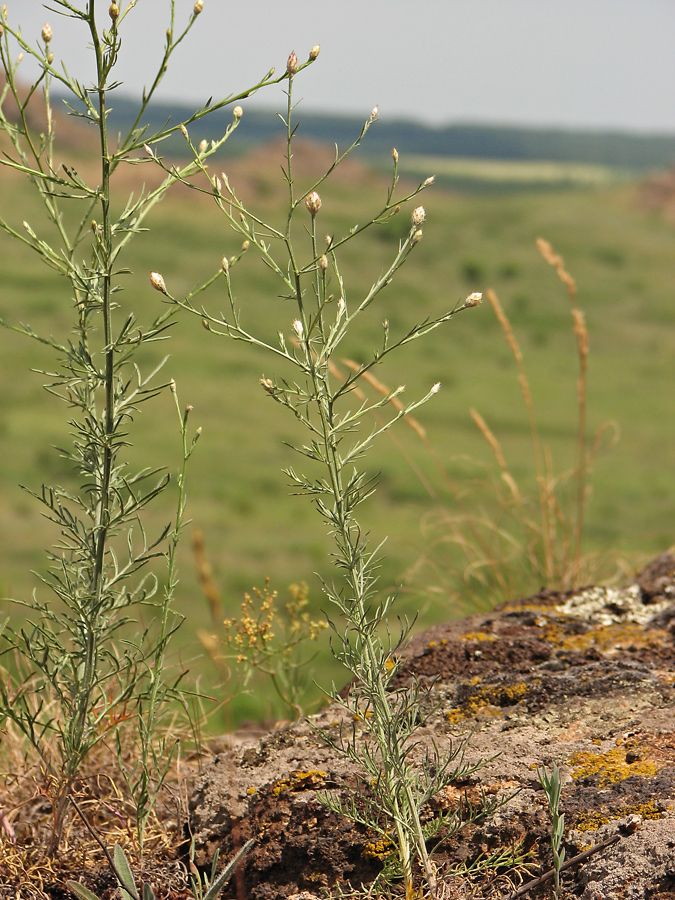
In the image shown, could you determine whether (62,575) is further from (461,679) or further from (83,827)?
(461,679)

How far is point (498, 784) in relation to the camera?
1.96m

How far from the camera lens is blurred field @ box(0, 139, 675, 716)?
39.3 ft

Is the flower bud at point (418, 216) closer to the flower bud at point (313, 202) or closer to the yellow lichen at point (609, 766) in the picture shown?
the flower bud at point (313, 202)

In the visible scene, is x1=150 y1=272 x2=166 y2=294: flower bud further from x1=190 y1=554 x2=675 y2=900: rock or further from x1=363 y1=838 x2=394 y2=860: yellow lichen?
x1=363 y1=838 x2=394 y2=860: yellow lichen

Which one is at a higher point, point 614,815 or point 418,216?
point 418,216

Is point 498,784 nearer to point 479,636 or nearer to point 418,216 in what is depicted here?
point 479,636

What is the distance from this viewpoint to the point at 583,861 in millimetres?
1729

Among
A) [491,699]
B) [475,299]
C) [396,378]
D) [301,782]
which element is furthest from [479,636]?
[396,378]

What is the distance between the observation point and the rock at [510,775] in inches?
69.7

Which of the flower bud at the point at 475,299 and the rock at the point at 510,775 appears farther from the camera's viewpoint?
the rock at the point at 510,775

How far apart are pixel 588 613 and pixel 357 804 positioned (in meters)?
1.21

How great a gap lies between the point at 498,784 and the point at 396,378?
17260 millimetres

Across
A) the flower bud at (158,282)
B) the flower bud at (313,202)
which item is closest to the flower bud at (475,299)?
the flower bud at (313,202)

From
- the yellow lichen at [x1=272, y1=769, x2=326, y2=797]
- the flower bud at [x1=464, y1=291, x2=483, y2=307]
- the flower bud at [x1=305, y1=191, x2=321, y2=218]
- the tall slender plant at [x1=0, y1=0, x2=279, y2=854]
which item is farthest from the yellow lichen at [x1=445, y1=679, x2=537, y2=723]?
the flower bud at [x1=305, y1=191, x2=321, y2=218]
